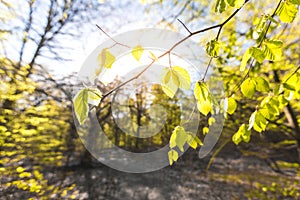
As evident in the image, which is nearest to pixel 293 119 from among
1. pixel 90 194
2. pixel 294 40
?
pixel 294 40

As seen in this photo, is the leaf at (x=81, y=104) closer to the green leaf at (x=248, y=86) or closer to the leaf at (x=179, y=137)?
the leaf at (x=179, y=137)

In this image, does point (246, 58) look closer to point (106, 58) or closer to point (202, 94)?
point (202, 94)

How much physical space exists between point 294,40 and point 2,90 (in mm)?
2797

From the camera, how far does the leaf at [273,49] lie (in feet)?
1.56

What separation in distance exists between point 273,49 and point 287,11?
0.27 ft

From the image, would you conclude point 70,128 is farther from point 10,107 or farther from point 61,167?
point 10,107

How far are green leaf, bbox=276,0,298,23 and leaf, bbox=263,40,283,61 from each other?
0.17ft

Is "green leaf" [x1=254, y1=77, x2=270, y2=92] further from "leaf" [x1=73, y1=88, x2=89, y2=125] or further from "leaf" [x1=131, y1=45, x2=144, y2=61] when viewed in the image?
"leaf" [x1=73, y1=88, x2=89, y2=125]

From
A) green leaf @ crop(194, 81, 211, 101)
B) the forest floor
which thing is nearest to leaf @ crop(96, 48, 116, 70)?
green leaf @ crop(194, 81, 211, 101)

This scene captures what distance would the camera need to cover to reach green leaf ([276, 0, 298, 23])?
0.46m

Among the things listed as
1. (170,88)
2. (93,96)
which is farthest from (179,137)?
(93,96)

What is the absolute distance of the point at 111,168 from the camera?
17.6 ft

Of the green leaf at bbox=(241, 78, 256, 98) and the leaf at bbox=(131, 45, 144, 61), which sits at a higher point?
the leaf at bbox=(131, 45, 144, 61)

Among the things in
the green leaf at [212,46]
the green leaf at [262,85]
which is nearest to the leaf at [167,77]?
the green leaf at [212,46]
